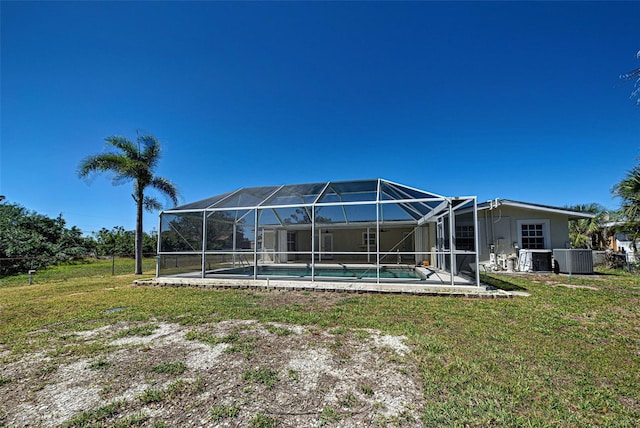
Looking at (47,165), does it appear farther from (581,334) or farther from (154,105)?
(581,334)

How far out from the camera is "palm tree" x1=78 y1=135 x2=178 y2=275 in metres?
11.5

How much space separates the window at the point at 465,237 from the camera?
40.7ft

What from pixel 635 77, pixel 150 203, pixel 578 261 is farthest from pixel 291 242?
pixel 635 77

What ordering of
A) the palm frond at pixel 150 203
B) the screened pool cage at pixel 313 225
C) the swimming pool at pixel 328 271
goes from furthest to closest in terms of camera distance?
the palm frond at pixel 150 203 → the swimming pool at pixel 328 271 → the screened pool cage at pixel 313 225

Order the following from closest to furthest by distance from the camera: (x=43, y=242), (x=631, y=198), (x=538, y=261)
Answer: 1. (x=631, y=198)
2. (x=538, y=261)
3. (x=43, y=242)

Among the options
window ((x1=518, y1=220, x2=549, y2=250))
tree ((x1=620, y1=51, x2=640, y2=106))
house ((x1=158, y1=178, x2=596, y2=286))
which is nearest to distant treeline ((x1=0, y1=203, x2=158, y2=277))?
house ((x1=158, y1=178, x2=596, y2=286))

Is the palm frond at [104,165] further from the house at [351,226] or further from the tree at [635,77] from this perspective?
the tree at [635,77]

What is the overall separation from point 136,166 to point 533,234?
17154mm

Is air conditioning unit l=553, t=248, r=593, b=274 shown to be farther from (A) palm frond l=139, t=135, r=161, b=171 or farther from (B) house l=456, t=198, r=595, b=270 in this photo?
(A) palm frond l=139, t=135, r=161, b=171

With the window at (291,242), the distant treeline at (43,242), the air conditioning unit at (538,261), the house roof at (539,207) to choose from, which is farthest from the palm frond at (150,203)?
the air conditioning unit at (538,261)

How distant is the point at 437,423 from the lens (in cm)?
200

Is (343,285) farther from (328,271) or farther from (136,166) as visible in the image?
(136,166)

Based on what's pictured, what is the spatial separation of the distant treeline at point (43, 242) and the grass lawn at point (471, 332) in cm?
758

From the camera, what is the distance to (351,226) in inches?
542
